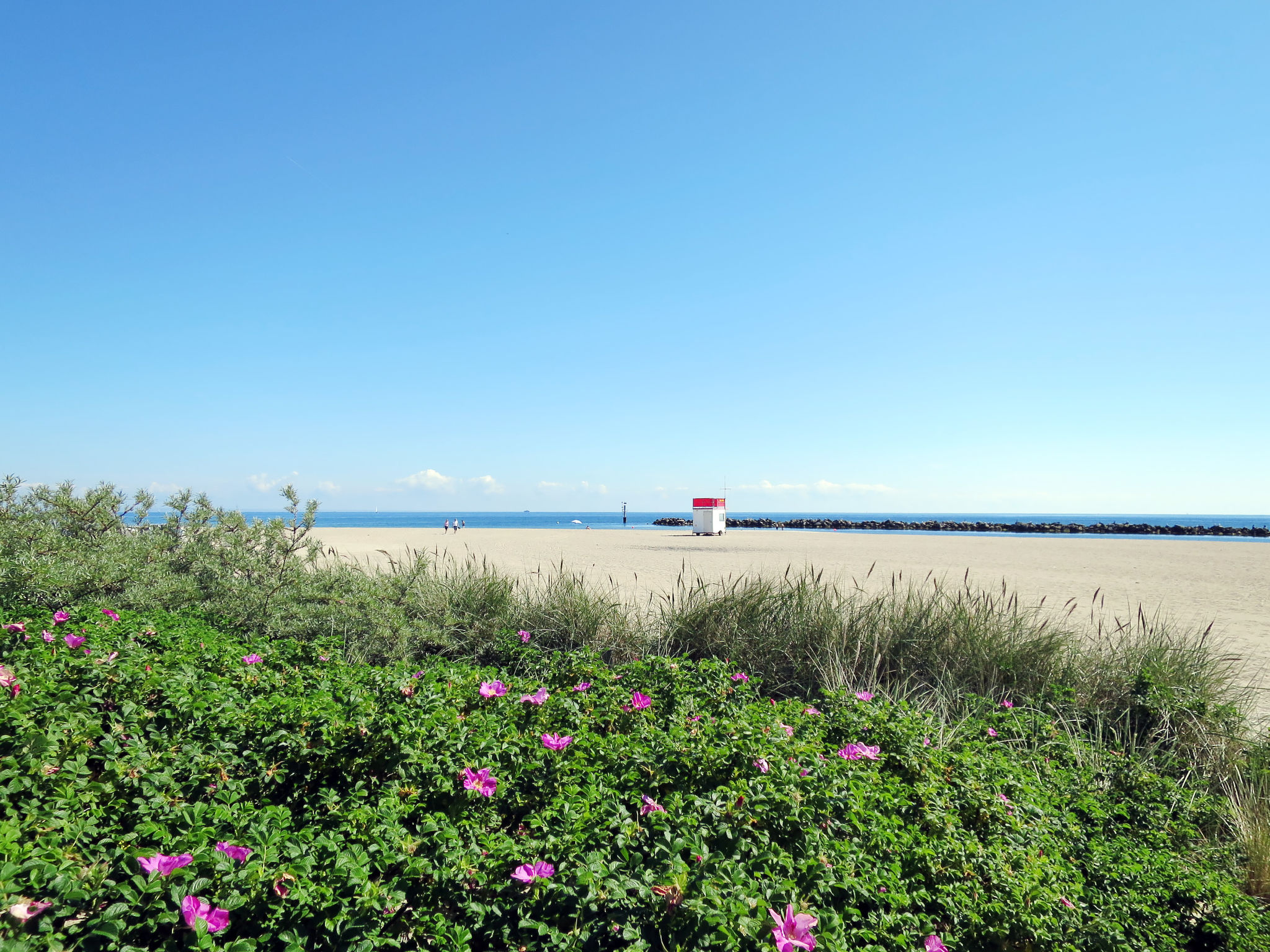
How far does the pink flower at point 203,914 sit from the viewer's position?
5.37 ft

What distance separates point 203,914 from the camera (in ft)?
5.50

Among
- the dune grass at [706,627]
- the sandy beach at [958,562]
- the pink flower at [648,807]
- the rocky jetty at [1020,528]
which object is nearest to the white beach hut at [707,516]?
the sandy beach at [958,562]

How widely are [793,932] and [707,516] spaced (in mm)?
37361

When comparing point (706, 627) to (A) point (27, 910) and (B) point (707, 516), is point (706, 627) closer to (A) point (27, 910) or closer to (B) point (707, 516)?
(A) point (27, 910)

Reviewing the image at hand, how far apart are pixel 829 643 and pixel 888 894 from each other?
340cm

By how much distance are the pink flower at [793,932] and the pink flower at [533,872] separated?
2.14ft

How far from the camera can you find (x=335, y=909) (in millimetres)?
1809

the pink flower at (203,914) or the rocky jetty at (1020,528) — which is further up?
the pink flower at (203,914)

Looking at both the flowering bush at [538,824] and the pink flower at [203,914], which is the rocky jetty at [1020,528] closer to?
the flowering bush at [538,824]

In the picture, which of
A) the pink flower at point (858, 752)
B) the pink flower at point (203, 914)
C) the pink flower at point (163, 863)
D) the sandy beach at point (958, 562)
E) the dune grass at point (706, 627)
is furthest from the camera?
the sandy beach at point (958, 562)

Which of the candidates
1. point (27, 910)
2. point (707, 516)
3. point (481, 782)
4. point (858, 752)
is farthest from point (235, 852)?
point (707, 516)

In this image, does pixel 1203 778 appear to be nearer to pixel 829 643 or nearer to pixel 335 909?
pixel 829 643

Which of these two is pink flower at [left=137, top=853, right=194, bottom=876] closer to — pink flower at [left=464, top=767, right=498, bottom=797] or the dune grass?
pink flower at [left=464, top=767, right=498, bottom=797]

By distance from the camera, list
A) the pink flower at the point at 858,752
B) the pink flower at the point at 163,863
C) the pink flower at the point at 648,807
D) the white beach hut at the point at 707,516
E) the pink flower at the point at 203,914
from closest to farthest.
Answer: the pink flower at the point at 203,914 → the pink flower at the point at 163,863 → the pink flower at the point at 648,807 → the pink flower at the point at 858,752 → the white beach hut at the point at 707,516
